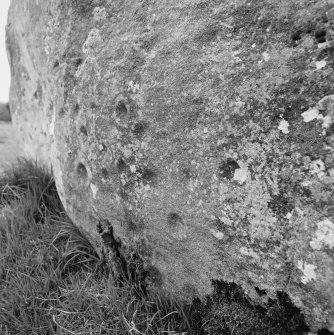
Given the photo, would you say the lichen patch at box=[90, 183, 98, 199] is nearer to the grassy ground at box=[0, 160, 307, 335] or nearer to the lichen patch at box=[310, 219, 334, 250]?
the grassy ground at box=[0, 160, 307, 335]

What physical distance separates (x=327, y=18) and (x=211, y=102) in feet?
1.98

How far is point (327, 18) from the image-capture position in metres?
1.62

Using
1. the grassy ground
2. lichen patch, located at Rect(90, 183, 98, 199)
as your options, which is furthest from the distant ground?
lichen patch, located at Rect(90, 183, 98, 199)

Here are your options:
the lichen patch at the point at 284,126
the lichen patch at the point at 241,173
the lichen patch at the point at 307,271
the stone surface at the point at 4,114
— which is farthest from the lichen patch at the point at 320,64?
the stone surface at the point at 4,114

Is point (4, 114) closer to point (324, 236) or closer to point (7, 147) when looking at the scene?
point (7, 147)

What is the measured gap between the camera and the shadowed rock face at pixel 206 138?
1.62 m

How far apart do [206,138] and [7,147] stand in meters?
4.71

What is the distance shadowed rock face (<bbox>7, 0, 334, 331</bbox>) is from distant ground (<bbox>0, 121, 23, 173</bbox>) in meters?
2.24

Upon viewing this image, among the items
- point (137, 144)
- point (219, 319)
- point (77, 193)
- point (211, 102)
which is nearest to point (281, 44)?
point (211, 102)

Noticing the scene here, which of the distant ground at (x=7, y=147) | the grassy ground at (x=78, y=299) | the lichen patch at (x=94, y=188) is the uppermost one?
the lichen patch at (x=94, y=188)

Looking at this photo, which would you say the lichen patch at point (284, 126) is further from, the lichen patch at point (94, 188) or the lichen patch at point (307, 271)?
the lichen patch at point (94, 188)

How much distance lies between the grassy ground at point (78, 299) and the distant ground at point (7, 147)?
151 centimetres

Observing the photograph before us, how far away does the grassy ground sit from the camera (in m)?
1.90

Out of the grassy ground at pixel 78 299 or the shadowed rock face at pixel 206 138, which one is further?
the grassy ground at pixel 78 299
